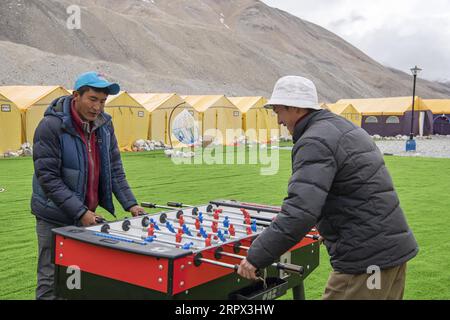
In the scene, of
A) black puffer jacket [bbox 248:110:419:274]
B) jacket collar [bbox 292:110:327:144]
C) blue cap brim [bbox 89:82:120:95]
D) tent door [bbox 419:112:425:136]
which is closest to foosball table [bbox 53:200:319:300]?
black puffer jacket [bbox 248:110:419:274]

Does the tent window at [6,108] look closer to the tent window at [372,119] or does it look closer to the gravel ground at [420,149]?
the gravel ground at [420,149]

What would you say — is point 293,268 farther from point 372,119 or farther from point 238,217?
point 372,119

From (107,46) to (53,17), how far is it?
292 inches

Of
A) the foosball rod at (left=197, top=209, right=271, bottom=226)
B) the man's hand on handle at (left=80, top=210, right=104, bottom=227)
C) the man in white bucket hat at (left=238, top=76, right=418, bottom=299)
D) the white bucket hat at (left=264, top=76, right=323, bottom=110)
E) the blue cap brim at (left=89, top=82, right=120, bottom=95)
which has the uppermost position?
the blue cap brim at (left=89, top=82, right=120, bottom=95)

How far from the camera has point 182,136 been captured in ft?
86.5

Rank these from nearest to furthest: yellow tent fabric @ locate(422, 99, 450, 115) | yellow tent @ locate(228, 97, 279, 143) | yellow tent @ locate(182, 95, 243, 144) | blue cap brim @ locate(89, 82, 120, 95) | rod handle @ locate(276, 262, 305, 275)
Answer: rod handle @ locate(276, 262, 305, 275), blue cap brim @ locate(89, 82, 120, 95), yellow tent @ locate(182, 95, 243, 144), yellow tent @ locate(228, 97, 279, 143), yellow tent fabric @ locate(422, 99, 450, 115)

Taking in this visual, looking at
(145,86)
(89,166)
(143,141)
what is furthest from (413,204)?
(145,86)

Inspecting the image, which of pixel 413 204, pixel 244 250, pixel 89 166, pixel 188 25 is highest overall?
pixel 188 25

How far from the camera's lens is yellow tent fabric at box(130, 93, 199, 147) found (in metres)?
25.0

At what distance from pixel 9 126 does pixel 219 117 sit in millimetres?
11443

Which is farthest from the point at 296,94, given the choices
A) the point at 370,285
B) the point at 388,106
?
the point at 388,106

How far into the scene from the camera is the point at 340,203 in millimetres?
2939

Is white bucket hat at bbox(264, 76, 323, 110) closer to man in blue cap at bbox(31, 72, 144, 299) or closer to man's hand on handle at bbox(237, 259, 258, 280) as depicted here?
man's hand on handle at bbox(237, 259, 258, 280)

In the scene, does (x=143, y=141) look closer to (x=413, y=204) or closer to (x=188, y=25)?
(x=413, y=204)
